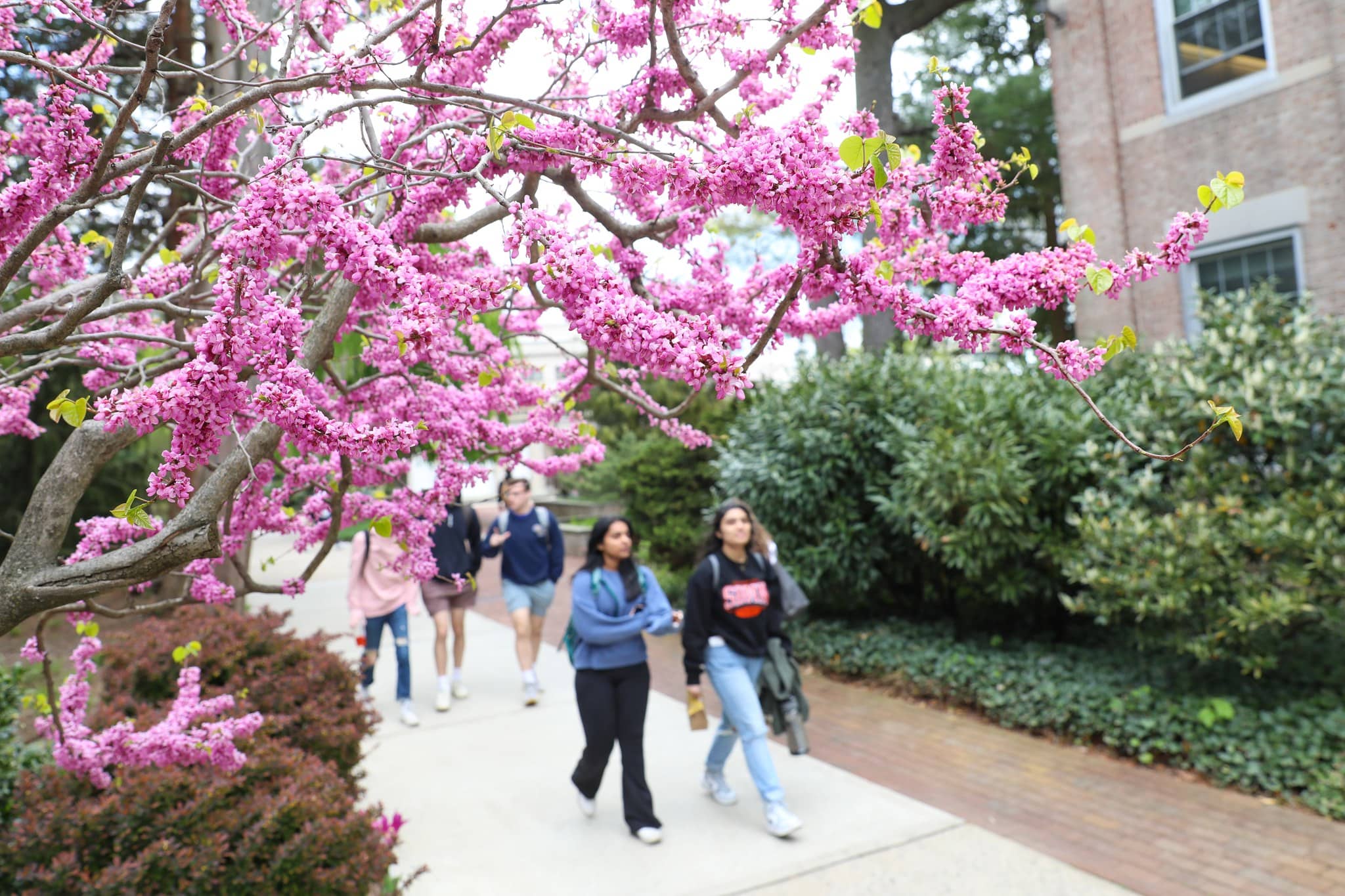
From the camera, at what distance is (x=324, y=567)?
1827 centimetres

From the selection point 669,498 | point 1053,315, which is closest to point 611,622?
point 669,498

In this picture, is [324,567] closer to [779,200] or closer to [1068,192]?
[1068,192]

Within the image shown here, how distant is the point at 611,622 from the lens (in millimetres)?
5066

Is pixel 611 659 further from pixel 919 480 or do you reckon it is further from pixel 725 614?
pixel 919 480

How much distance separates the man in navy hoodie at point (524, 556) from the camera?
7418 mm

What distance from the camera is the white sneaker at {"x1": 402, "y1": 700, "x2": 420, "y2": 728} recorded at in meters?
6.93

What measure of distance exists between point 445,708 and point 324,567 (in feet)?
39.5

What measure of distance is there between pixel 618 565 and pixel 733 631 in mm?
764

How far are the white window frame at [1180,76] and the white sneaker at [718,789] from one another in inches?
365

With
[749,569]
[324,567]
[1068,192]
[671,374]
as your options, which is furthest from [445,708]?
[324,567]

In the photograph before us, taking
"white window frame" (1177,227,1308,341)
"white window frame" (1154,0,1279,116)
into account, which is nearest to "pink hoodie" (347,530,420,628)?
"white window frame" (1177,227,1308,341)

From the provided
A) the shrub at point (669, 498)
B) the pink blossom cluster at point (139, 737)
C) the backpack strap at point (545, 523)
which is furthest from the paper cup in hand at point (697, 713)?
the shrub at point (669, 498)

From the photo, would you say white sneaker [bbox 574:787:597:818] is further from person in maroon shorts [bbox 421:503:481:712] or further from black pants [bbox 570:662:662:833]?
person in maroon shorts [bbox 421:503:481:712]

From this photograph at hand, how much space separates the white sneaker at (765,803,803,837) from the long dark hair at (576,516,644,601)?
4.35 feet
